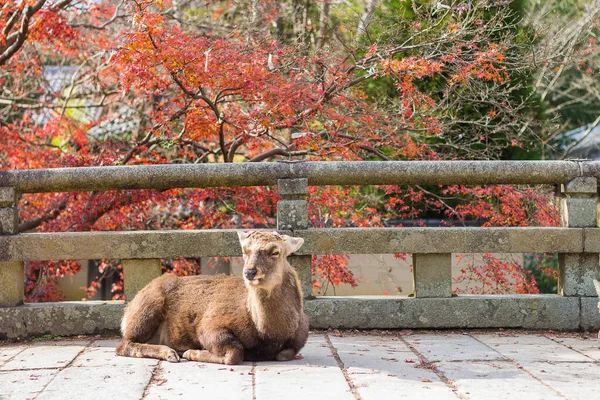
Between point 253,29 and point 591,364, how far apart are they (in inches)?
280

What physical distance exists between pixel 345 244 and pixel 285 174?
860 mm

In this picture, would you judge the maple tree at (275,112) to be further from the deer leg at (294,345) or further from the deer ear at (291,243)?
the deer leg at (294,345)

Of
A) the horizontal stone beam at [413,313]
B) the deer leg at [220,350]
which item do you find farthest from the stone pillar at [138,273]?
the deer leg at [220,350]

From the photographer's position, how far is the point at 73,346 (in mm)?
6254

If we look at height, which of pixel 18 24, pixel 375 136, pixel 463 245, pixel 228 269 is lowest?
pixel 228 269

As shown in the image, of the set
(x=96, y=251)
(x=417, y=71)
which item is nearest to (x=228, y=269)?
(x=417, y=71)

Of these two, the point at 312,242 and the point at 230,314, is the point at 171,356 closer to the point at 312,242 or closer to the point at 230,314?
the point at 230,314

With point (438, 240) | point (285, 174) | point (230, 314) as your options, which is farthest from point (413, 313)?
point (230, 314)

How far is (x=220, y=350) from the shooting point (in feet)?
18.0

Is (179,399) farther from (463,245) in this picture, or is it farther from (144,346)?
(463,245)

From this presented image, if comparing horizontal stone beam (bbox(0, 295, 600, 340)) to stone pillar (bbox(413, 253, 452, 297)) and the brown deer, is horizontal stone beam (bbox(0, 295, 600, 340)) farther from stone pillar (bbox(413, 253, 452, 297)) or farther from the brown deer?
the brown deer

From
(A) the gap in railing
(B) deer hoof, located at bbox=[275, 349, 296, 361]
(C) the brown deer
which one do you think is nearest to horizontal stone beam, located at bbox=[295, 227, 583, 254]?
(A) the gap in railing

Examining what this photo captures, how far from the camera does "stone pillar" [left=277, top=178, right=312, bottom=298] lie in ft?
21.9

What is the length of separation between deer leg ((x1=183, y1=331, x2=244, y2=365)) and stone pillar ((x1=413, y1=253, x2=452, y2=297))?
2.13 meters
